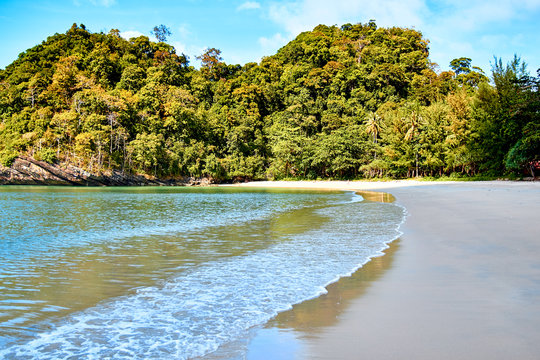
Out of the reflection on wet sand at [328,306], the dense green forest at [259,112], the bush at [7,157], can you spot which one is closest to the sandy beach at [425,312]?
the reflection on wet sand at [328,306]

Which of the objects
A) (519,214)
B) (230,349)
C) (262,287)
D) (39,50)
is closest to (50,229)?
(262,287)

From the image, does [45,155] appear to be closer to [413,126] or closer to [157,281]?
[413,126]

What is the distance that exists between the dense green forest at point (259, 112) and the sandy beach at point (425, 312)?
29.9 meters

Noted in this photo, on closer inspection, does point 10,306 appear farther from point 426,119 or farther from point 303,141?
point 303,141

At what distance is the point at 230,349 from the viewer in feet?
9.16

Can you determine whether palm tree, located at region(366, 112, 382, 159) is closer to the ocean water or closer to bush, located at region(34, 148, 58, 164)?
the ocean water

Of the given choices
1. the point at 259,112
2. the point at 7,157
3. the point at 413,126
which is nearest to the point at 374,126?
the point at 413,126

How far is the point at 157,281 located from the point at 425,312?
3.48m

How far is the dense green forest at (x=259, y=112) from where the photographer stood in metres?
42.5

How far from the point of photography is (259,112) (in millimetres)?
72000

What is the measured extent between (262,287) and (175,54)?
8687 cm

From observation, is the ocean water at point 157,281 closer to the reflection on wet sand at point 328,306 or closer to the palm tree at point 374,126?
the reflection on wet sand at point 328,306

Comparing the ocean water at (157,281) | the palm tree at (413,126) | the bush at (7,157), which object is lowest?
the ocean water at (157,281)

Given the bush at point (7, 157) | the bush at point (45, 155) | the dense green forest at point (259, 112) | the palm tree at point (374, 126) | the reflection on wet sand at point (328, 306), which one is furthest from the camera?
the palm tree at point (374, 126)
